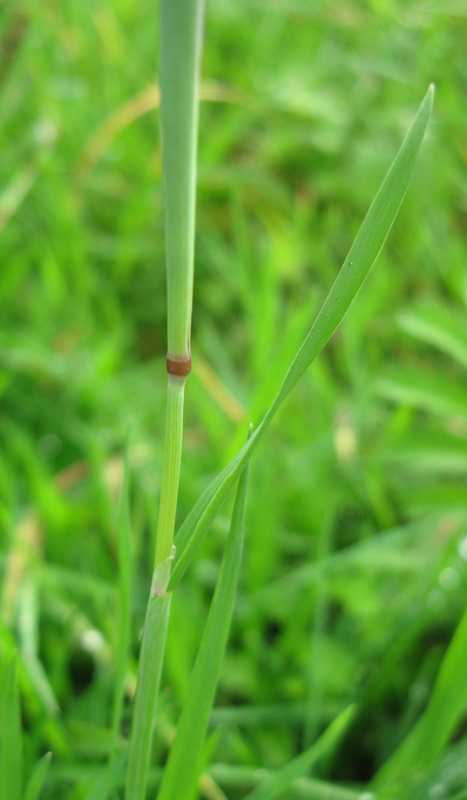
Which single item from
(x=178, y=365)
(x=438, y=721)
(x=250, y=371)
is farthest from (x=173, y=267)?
(x=250, y=371)

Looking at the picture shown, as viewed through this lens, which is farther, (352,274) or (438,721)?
(438,721)

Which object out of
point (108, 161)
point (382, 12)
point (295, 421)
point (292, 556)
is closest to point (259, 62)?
point (382, 12)

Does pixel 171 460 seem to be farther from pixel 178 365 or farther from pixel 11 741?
pixel 11 741

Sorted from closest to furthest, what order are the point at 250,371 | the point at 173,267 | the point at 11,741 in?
the point at 173,267 < the point at 11,741 < the point at 250,371

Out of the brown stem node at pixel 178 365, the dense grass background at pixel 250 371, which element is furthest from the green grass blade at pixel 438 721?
the brown stem node at pixel 178 365

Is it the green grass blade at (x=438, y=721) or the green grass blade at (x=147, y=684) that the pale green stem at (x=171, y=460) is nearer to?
the green grass blade at (x=147, y=684)
